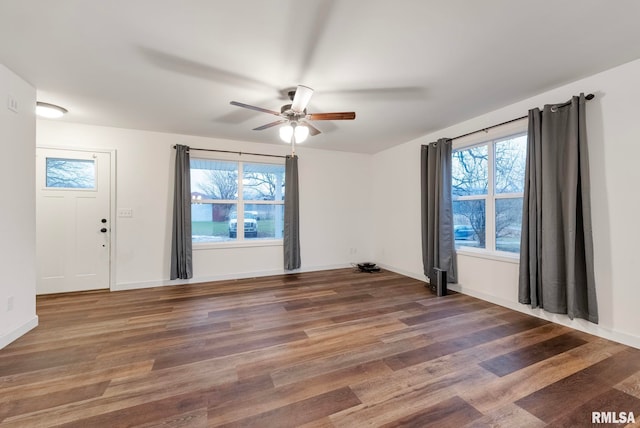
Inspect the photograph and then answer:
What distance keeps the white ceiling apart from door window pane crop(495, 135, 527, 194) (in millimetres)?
512

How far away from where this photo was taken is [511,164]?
3.30 meters

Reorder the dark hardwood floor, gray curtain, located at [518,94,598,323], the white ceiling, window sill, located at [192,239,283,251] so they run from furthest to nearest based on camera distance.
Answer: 1. window sill, located at [192,239,283,251]
2. gray curtain, located at [518,94,598,323]
3. the white ceiling
4. the dark hardwood floor

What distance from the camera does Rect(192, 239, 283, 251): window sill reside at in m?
4.48

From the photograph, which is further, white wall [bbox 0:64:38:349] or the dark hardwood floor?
white wall [bbox 0:64:38:349]

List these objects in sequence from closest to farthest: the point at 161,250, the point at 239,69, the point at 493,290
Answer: the point at 239,69 < the point at 493,290 < the point at 161,250

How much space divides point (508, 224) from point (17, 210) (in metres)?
5.33

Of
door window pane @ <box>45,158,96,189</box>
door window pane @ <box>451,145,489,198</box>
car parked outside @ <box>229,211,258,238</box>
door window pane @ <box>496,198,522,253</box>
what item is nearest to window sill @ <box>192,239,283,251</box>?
car parked outside @ <box>229,211,258,238</box>

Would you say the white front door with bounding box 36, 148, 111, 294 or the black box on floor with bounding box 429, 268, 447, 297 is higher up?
the white front door with bounding box 36, 148, 111, 294

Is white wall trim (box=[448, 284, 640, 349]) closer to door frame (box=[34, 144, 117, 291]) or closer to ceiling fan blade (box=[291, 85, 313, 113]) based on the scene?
ceiling fan blade (box=[291, 85, 313, 113])

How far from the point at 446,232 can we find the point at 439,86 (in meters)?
2.11

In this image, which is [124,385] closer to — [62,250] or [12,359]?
[12,359]

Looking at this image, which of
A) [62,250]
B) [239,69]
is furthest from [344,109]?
[62,250]

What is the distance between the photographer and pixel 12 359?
6.91ft

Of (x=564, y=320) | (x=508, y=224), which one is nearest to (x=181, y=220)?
(x=508, y=224)
